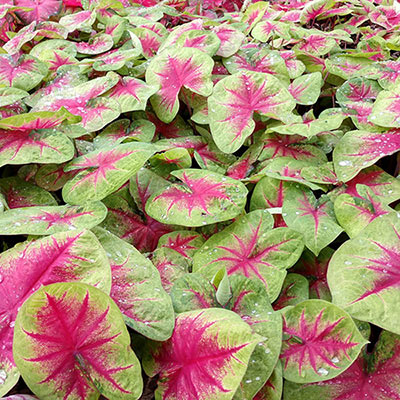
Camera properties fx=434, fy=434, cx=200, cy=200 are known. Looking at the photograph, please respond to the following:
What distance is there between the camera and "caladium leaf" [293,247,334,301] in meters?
1.05

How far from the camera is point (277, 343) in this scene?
82 centimetres

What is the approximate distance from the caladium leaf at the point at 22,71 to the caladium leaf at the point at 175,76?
1.40 ft

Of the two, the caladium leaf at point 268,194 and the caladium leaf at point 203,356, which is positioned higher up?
the caladium leaf at point 203,356

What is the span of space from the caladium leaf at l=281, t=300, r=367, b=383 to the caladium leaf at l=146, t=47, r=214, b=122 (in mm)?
880

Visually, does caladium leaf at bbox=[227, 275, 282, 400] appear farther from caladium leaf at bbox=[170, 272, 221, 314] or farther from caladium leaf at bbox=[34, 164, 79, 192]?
caladium leaf at bbox=[34, 164, 79, 192]

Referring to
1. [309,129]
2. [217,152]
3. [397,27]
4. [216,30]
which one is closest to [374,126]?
[309,129]

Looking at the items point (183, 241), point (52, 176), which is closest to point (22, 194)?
point (52, 176)

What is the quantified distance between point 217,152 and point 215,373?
88 centimetres

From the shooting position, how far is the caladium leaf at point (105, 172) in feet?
3.69

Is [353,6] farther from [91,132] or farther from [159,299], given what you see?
[159,299]

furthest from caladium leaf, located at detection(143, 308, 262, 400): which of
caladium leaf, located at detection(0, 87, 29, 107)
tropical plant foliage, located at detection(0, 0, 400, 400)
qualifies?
caladium leaf, located at detection(0, 87, 29, 107)

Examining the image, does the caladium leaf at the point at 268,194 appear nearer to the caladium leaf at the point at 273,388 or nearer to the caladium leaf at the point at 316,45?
the caladium leaf at the point at 273,388

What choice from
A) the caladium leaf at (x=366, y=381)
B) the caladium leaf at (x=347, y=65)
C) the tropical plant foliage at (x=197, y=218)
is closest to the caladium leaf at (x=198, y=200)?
the tropical plant foliage at (x=197, y=218)

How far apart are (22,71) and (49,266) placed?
112 centimetres
